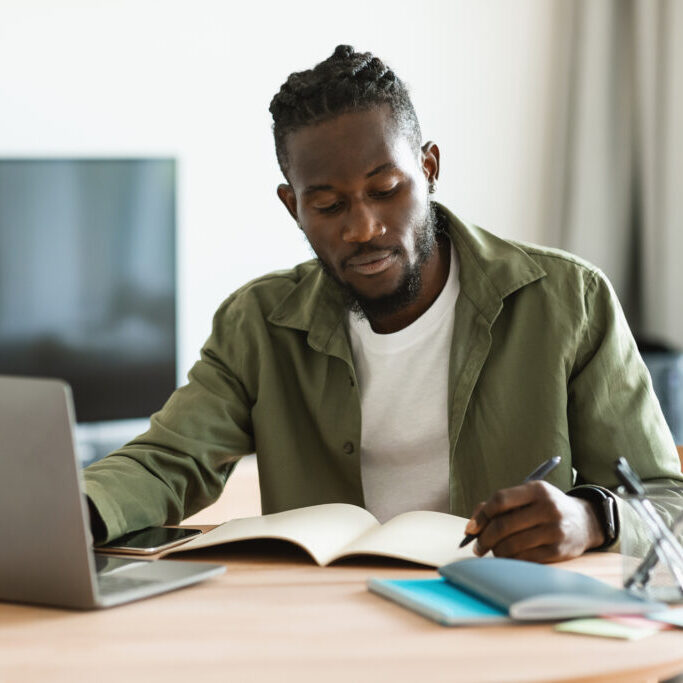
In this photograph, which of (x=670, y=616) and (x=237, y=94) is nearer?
(x=670, y=616)

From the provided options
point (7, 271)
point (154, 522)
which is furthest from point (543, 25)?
point (154, 522)

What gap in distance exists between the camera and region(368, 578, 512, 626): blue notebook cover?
2.96 ft

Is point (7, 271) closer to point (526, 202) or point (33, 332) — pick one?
point (33, 332)

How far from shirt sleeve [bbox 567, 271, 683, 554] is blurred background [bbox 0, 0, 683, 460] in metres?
1.75

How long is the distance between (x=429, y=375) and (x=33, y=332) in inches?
62.4

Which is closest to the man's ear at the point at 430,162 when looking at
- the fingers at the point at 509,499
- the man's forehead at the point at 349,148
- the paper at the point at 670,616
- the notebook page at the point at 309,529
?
the man's forehead at the point at 349,148

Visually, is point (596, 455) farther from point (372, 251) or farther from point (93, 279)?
point (93, 279)

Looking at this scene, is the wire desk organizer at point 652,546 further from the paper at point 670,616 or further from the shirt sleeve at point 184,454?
the shirt sleeve at point 184,454

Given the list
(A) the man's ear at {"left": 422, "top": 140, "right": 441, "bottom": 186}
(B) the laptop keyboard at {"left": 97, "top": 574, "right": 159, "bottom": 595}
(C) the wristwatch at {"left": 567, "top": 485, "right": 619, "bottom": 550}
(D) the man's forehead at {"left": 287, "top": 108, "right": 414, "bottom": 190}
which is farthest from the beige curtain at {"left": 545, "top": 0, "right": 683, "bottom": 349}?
(B) the laptop keyboard at {"left": 97, "top": 574, "right": 159, "bottom": 595}

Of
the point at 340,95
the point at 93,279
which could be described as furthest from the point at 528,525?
the point at 93,279

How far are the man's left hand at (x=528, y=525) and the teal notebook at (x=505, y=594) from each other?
9 centimetres

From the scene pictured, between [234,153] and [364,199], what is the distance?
1945 millimetres

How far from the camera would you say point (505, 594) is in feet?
3.02

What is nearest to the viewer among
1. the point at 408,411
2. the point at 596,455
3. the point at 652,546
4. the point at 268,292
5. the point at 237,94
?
the point at 652,546
